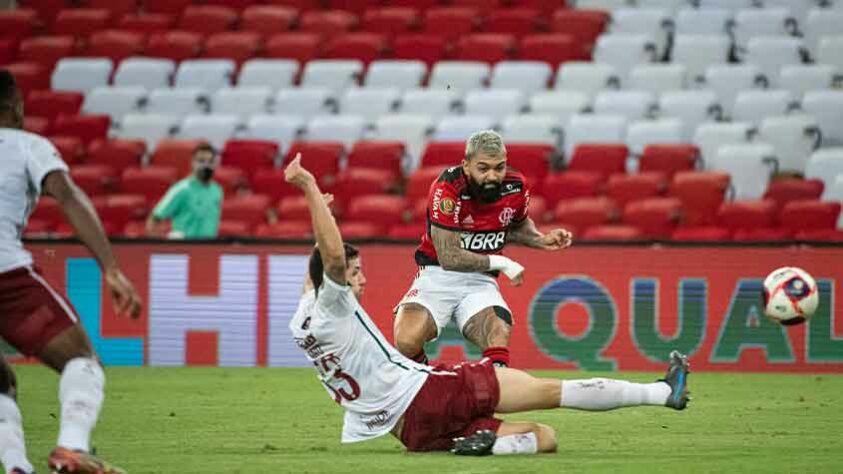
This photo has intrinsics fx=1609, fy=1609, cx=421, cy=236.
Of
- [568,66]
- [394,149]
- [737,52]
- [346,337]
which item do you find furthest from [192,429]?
[737,52]

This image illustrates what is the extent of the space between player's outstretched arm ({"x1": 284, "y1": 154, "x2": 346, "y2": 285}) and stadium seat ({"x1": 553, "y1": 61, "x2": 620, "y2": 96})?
12.2 metres

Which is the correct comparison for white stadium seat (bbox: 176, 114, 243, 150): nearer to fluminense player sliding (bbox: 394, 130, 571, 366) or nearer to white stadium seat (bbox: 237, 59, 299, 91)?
white stadium seat (bbox: 237, 59, 299, 91)

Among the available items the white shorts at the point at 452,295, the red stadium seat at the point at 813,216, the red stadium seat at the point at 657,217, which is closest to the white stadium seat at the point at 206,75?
the red stadium seat at the point at 657,217

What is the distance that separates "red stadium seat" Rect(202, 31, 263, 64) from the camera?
2256cm

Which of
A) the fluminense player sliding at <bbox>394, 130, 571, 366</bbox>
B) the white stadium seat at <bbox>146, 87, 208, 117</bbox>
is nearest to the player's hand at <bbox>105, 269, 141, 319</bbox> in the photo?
the fluminense player sliding at <bbox>394, 130, 571, 366</bbox>

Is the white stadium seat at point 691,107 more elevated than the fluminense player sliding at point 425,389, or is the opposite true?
the white stadium seat at point 691,107

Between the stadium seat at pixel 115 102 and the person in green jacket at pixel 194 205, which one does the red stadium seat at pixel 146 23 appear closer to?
the stadium seat at pixel 115 102

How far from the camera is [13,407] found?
7.32 m

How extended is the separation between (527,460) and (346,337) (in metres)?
1.17

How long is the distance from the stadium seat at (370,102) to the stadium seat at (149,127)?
2.29m

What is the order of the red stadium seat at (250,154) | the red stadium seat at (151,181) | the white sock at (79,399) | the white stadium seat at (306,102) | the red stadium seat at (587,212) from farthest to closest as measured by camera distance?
the white stadium seat at (306,102) < the red stadium seat at (250,154) < the red stadium seat at (151,181) < the red stadium seat at (587,212) < the white sock at (79,399)

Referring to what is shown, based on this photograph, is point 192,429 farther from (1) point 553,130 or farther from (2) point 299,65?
(2) point 299,65

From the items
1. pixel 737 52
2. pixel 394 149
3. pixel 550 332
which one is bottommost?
pixel 550 332

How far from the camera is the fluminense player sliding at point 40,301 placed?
693 centimetres
